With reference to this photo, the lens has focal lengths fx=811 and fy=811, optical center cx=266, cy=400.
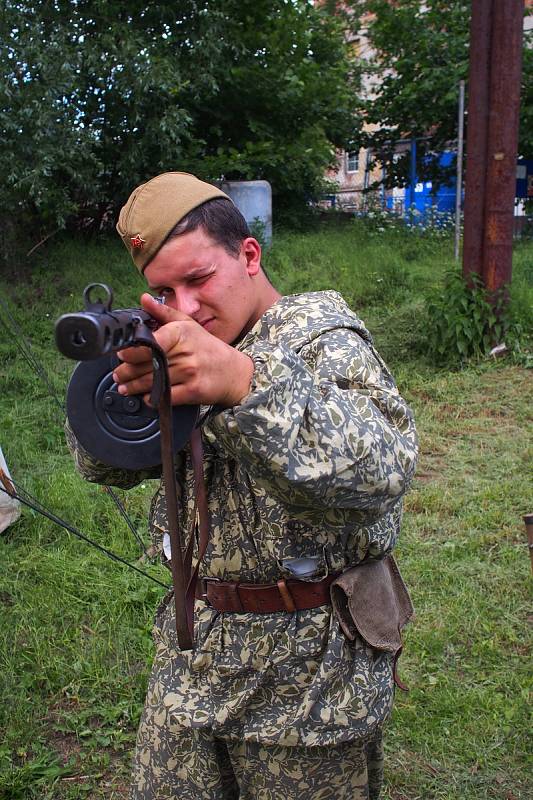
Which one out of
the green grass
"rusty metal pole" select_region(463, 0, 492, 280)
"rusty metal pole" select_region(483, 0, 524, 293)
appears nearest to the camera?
the green grass

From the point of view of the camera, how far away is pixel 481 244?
716 centimetres

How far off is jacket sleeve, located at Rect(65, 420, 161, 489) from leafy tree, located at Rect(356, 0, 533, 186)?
15067 millimetres

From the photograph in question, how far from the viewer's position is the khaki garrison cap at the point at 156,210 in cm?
160

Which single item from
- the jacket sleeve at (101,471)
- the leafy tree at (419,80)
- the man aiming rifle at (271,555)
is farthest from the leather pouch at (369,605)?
the leafy tree at (419,80)

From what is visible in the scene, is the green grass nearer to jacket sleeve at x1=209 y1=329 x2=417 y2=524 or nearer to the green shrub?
the green shrub

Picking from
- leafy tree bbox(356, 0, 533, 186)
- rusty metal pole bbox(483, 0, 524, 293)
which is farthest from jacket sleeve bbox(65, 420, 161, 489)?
leafy tree bbox(356, 0, 533, 186)

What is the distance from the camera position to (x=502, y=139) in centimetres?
684

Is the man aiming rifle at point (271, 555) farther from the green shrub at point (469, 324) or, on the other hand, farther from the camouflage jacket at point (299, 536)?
the green shrub at point (469, 324)

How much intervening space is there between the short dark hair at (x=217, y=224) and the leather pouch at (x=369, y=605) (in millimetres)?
753

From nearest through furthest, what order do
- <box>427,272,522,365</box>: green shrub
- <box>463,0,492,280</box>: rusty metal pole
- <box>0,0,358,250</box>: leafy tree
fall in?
<box>463,0,492,280</box>: rusty metal pole → <box>427,272,522,365</box>: green shrub → <box>0,0,358,250</box>: leafy tree

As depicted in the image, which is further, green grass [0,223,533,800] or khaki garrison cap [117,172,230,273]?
green grass [0,223,533,800]

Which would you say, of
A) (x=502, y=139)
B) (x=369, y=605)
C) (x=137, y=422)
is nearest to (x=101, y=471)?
(x=137, y=422)

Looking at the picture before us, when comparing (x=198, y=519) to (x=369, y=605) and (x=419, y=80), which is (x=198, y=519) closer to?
(x=369, y=605)

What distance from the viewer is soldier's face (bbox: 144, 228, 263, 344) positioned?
1.59 meters
